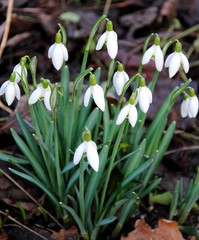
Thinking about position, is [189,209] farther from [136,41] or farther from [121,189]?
[136,41]

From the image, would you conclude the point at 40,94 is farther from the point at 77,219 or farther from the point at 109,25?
the point at 77,219

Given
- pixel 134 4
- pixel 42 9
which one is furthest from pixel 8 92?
pixel 134 4

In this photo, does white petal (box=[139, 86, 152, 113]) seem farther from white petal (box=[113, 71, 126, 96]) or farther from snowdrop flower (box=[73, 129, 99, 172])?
snowdrop flower (box=[73, 129, 99, 172])

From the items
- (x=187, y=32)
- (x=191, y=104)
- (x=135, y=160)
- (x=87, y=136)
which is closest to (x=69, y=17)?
(x=187, y=32)

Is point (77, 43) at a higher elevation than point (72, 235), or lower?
higher

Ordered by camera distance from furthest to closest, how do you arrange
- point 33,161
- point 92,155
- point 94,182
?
point 33,161, point 94,182, point 92,155

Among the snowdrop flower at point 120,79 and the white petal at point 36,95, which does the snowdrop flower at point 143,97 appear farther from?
the white petal at point 36,95

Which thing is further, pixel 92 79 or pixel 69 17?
pixel 69 17

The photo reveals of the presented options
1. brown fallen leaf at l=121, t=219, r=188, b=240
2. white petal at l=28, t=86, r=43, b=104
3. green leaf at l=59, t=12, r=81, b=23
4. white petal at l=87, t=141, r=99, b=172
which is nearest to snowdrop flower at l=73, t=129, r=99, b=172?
white petal at l=87, t=141, r=99, b=172
